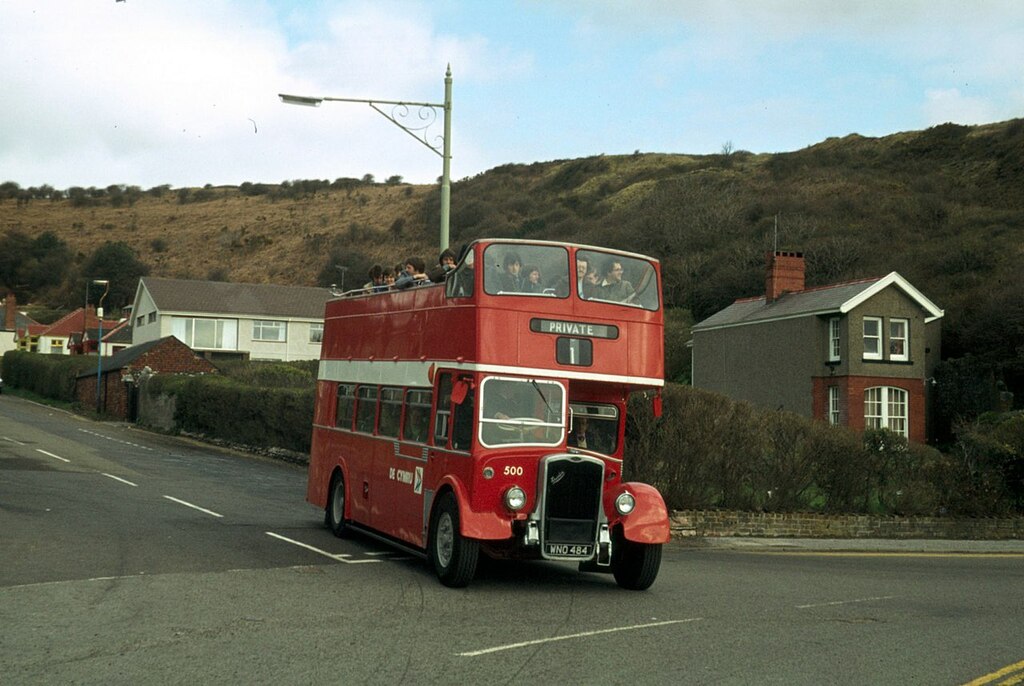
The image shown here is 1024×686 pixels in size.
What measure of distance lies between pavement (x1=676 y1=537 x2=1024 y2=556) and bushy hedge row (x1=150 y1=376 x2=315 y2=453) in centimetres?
1544

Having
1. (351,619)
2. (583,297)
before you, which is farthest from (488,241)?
(351,619)

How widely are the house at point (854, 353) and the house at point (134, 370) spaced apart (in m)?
26.7

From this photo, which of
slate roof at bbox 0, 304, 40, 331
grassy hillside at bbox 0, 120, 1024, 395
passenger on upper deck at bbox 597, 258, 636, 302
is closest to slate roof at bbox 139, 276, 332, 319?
grassy hillside at bbox 0, 120, 1024, 395

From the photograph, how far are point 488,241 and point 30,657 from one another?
6.55 m

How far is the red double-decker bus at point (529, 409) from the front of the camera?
1223 cm

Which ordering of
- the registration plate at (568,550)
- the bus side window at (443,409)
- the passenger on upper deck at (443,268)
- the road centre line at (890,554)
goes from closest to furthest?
the registration plate at (568,550) → the bus side window at (443,409) → the passenger on upper deck at (443,268) → the road centre line at (890,554)

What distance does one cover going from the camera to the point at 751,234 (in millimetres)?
79938

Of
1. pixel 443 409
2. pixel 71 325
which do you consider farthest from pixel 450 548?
pixel 71 325

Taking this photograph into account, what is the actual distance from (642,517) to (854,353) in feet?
108

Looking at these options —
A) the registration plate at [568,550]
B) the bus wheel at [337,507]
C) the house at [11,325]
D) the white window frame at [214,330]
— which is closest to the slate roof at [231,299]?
the white window frame at [214,330]

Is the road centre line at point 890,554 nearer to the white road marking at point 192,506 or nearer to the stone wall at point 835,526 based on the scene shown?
the stone wall at point 835,526

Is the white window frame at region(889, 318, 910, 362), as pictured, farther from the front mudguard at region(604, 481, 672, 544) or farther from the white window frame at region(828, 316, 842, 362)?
the front mudguard at region(604, 481, 672, 544)

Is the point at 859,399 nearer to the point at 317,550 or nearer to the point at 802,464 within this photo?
the point at 802,464

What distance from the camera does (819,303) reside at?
44.8 metres
